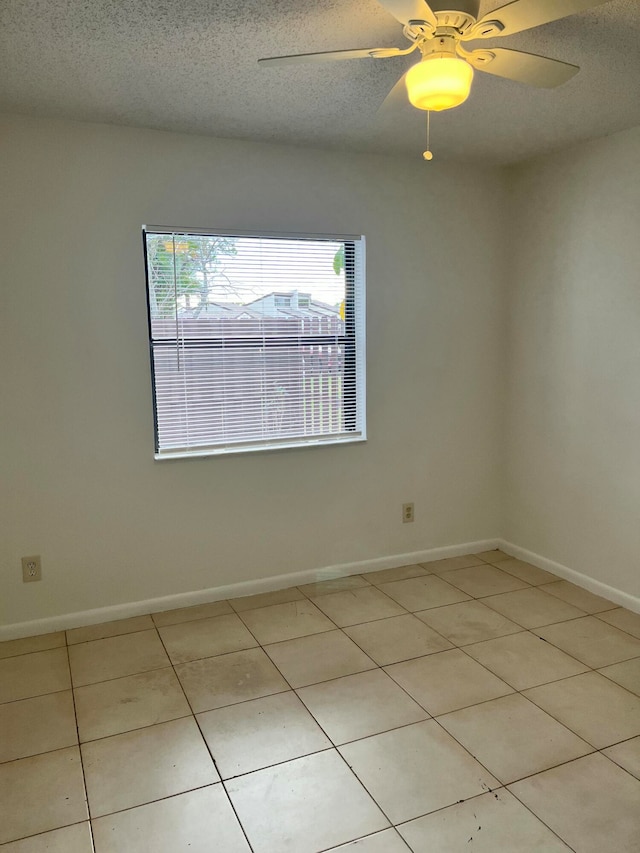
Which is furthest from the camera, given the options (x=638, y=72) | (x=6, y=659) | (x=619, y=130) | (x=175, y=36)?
(x=619, y=130)

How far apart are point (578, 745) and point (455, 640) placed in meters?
0.81

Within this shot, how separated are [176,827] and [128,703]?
0.72 metres

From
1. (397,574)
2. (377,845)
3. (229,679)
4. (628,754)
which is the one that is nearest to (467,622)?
(397,574)

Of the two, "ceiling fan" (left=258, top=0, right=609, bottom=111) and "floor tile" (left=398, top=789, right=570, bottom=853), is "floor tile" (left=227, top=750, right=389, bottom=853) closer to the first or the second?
"floor tile" (left=398, top=789, right=570, bottom=853)

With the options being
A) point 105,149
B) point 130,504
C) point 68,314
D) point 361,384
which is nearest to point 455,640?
point 361,384

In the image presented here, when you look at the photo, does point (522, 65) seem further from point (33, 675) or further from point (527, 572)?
point (33, 675)

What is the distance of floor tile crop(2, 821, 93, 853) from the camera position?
5.93 feet

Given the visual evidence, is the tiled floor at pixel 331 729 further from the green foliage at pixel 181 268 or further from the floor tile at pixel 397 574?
the green foliage at pixel 181 268

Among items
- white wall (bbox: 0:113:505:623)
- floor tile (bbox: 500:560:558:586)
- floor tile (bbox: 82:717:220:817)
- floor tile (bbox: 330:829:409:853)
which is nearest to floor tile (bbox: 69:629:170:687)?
white wall (bbox: 0:113:505:623)

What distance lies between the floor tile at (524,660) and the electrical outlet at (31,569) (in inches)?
80.3

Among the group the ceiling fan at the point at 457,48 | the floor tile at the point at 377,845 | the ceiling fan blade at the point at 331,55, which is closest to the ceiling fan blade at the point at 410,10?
the ceiling fan at the point at 457,48

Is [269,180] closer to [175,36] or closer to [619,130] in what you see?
[175,36]

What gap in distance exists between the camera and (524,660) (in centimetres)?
279

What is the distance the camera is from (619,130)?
313 cm
